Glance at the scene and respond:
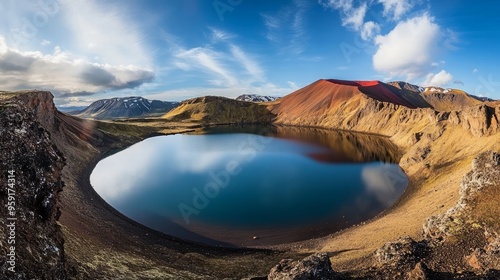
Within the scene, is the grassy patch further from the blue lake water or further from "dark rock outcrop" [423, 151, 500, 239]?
the blue lake water

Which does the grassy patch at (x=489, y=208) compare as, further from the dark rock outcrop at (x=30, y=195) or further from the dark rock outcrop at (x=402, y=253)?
the dark rock outcrop at (x=30, y=195)

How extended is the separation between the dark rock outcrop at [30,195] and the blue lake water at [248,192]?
23259mm

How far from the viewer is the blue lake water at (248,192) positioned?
133ft

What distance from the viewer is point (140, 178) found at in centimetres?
6506

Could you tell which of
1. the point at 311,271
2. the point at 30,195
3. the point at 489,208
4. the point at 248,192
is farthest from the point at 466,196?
the point at 248,192

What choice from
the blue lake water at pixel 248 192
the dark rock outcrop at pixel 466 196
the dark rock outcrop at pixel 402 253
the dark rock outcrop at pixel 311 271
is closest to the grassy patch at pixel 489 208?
the dark rock outcrop at pixel 466 196

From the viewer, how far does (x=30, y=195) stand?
15.4m

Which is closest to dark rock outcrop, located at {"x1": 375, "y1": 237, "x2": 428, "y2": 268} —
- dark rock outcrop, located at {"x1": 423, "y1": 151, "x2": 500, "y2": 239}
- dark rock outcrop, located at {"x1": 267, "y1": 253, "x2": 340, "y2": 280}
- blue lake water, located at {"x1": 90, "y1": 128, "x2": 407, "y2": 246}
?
dark rock outcrop, located at {"x1": 423, "y1": 151, "x2": 500, "y2": 239}

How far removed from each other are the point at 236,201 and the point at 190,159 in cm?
3906

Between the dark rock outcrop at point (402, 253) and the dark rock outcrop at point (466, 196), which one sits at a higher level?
the dark rock outcrop at point (466, 196)

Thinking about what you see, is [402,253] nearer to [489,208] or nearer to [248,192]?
[489,208]

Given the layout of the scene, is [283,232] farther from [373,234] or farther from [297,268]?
[297,268]

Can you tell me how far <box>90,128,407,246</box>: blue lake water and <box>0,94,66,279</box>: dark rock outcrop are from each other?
76.3 ft

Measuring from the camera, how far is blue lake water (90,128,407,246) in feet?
133
